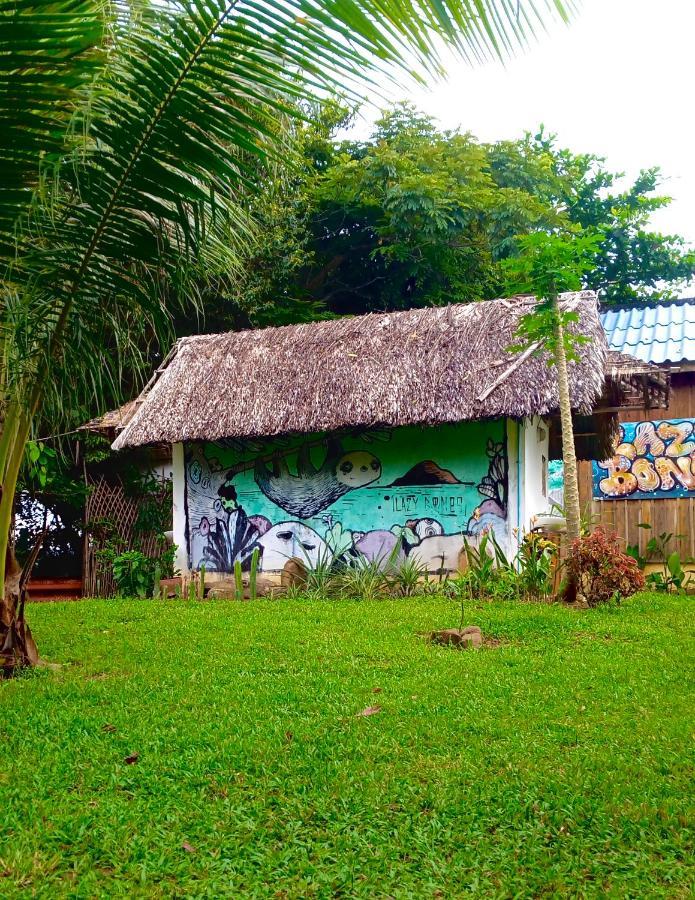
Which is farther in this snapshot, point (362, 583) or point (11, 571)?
point (362, 583)

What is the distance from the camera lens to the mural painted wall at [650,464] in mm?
13516

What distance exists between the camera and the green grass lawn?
296cm

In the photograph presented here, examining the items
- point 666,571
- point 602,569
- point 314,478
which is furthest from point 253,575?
point 666,571

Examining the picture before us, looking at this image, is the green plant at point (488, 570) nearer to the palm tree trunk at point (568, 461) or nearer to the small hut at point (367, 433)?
the small hut at point (367, 433)

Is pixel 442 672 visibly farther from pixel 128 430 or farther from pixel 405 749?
pixel 128 430

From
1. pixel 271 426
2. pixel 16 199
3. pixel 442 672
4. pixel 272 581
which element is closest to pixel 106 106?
pixel 16 199

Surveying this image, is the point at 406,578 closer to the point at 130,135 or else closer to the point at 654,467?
the point at 654,467

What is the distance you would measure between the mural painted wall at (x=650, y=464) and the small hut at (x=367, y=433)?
1270 mm

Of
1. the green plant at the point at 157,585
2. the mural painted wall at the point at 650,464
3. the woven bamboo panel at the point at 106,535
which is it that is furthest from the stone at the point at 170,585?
the mural painted wall at the point at 650,464

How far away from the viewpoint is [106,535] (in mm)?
13312

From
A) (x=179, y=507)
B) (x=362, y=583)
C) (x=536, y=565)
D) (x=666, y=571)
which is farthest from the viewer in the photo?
(x=179, y=507)

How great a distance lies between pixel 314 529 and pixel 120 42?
8850mm

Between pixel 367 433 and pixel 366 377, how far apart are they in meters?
0.77

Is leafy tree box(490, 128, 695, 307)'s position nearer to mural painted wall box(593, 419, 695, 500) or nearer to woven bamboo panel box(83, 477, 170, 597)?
mural painted wall box(593, 419, 695, 500)
